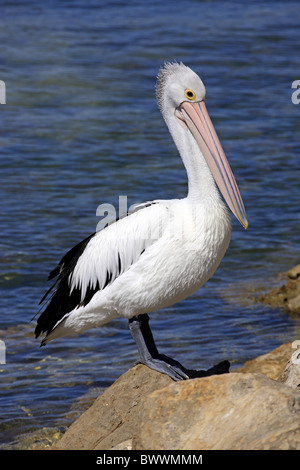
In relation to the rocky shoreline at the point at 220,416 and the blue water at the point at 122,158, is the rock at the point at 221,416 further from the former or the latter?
the blue water at the point at 122,158

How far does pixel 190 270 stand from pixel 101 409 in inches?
34.9

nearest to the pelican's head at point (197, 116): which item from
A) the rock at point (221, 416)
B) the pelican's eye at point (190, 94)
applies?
the pelican's eye at point (190, 94)

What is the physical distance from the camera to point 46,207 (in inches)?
380

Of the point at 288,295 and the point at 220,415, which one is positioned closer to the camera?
the point at 220,415

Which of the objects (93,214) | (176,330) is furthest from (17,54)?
(176,330)

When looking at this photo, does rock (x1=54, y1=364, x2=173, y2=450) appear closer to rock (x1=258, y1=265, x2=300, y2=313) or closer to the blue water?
the blue water

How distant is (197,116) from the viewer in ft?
16.7

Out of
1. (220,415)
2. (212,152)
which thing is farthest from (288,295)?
(220,415)

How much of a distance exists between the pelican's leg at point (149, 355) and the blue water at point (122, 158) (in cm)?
118

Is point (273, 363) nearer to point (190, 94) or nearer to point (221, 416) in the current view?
point (190, 94)

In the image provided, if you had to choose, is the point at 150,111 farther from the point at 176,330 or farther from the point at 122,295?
the point at 122,295

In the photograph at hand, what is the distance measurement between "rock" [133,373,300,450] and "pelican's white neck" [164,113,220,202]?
4.22 feet

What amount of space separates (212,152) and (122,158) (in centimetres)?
596
